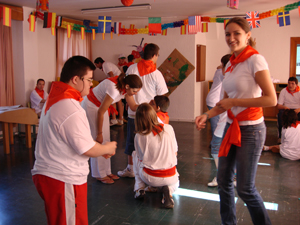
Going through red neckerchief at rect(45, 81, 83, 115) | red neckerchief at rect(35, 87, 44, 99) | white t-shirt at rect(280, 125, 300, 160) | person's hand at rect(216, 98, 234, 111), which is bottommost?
white t-shirt at rect(280, 125, 300, 160)

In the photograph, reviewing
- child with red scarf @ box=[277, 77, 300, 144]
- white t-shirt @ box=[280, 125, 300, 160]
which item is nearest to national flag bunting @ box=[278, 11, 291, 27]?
child with red scarf @ box=[277, 77, 300, 144]

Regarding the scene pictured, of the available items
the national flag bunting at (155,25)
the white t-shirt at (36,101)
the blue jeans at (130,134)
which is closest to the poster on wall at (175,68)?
the national flag bunting at (155,25)

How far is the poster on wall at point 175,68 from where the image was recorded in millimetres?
7252

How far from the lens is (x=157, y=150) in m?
2.64

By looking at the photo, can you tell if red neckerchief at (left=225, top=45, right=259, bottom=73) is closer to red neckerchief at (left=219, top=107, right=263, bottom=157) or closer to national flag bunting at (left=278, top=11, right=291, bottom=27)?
red neckerchief at (left=219, top=107, right=263, bottom=157)

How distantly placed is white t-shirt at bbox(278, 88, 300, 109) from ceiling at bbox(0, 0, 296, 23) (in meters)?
1.79

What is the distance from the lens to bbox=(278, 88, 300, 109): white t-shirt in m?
5.30

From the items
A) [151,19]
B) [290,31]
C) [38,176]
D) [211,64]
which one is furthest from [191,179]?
[290,31]

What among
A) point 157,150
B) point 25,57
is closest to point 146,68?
point 157,150

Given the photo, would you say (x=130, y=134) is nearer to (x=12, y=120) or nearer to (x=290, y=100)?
(x=12, y=120)

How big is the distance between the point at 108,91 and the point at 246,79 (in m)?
1.51

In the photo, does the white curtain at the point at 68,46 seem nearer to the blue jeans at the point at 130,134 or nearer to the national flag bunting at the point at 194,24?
the national flag bunting at the point at 194,24

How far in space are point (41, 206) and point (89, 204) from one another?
443 millimetres

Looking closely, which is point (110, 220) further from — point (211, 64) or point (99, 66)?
point (211, 64)
